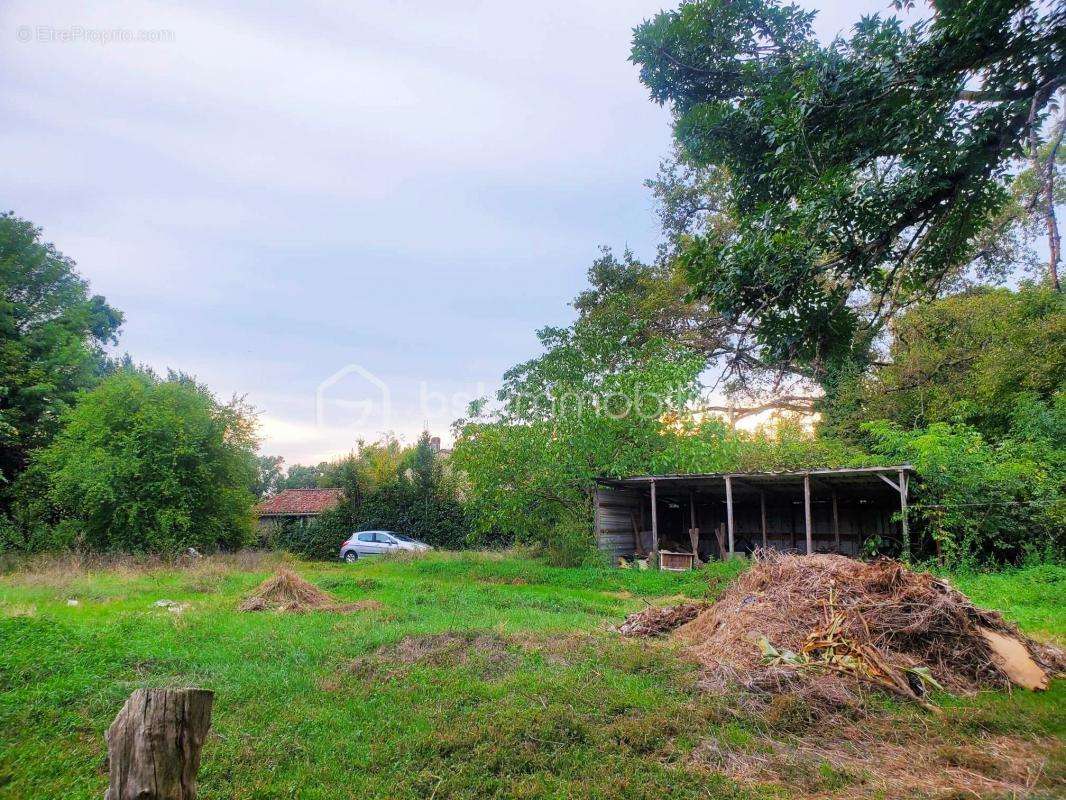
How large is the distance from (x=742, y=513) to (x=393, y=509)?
1303 cm

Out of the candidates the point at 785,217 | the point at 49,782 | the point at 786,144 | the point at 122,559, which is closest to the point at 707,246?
the point at 785,217

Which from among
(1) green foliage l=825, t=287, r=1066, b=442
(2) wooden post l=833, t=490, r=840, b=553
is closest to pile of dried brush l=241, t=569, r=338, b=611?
(2) wooden post l=833, t=490, r=840, b=553

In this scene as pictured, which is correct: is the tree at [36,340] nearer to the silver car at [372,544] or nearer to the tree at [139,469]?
the tree at [139,469]

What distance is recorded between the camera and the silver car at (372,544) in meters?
21.9

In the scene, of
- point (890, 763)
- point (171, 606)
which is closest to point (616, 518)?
point (171, 606)

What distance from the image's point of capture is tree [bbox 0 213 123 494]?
19.4 metres

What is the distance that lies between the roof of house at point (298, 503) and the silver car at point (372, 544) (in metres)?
7.34

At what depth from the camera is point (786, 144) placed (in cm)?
545

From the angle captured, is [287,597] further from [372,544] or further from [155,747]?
[372,544]

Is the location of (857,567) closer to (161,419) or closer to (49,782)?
(49,782)

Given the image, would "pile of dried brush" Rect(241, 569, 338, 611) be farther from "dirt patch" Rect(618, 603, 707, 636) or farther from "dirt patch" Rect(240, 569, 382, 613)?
"dirt patch" Rect(618, 603, 707, 636)

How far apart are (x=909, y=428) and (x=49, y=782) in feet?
66.7

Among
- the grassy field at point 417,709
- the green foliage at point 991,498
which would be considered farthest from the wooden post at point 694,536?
the grassy field at point 417,709

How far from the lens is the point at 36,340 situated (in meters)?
20.7
